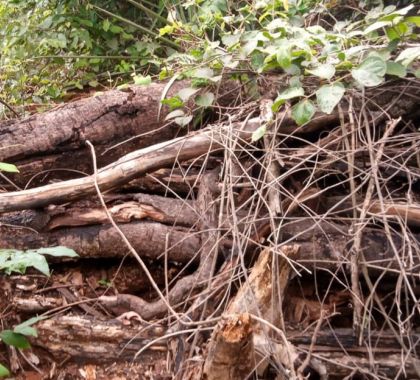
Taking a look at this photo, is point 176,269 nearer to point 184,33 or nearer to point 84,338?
point 84,338

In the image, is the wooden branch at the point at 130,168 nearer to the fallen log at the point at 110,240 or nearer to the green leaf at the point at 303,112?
the fallen log at the point at 110,240

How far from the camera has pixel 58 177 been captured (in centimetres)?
252

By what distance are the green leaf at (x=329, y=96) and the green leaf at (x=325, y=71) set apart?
0.13 ft

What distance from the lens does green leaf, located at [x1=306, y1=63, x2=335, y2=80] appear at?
182 centimetres

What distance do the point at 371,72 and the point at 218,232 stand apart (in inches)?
31.4

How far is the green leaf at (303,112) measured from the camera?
1.85 metres

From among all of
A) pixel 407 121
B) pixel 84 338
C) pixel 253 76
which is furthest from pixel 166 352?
pixel 407 121

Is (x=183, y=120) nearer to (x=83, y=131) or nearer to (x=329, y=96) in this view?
(x=83, y=131)

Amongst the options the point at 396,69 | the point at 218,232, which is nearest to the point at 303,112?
the point at 396,69

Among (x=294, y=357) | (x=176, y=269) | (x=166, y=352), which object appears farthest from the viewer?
(x=176, y=269)

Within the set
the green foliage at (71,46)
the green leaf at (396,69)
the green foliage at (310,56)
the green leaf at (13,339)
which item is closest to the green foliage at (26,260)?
the green leaf at (13,339)

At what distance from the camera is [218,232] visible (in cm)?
197

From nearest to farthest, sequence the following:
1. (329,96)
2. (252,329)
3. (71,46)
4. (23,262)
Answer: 1. (252,329)
2. (23,262)
3. (329,96)
4. (71,46)

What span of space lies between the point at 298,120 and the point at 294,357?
2.64 feet
